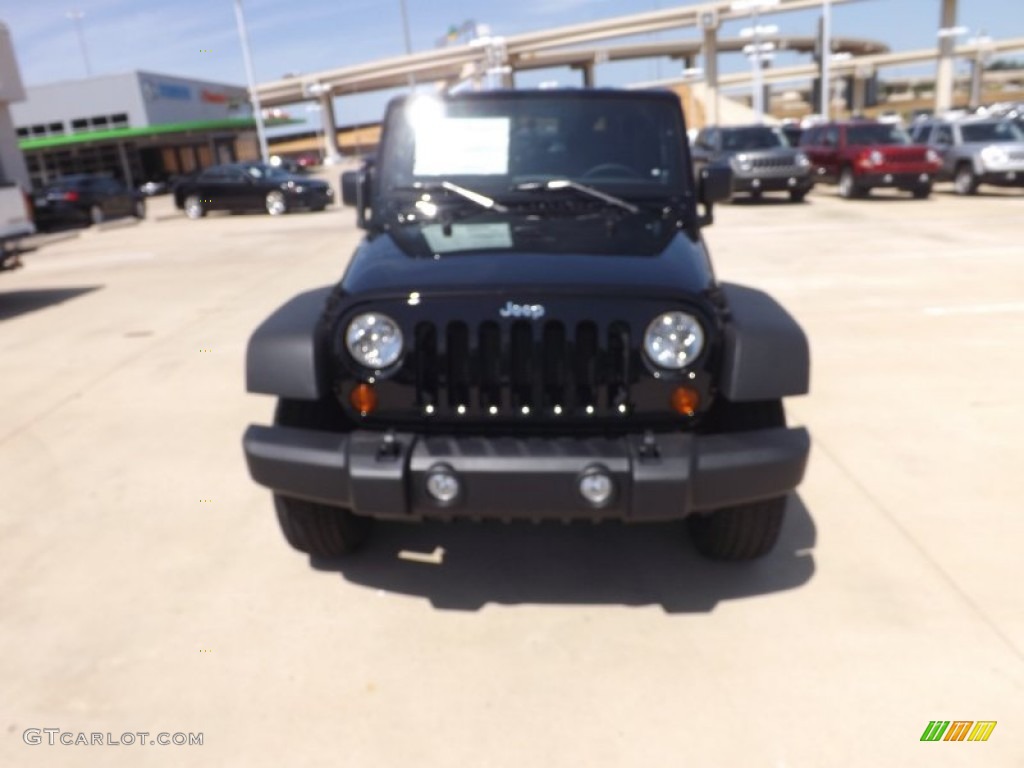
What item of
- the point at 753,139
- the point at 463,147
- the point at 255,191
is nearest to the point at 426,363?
the point at 463,147

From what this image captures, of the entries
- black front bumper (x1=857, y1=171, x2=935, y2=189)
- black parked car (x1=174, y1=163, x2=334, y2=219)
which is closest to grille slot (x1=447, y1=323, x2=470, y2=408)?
black front bumper (x1=857, y1=171, x2=935, y2=189)

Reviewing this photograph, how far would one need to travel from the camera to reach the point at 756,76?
4534cm

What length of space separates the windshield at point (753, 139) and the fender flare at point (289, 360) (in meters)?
17.4

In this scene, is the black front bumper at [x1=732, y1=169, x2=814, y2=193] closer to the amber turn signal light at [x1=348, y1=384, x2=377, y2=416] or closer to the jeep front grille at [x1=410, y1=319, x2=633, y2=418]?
the jeep front grille at [x1=410, y1=319, x2=633, y2=418]

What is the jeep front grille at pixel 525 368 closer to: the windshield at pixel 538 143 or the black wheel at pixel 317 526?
the black wheel at pixel 317 526

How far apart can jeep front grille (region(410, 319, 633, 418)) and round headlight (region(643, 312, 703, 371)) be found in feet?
0.27

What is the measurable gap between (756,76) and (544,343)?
47.4 meters

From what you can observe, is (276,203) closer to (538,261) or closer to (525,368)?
(538,261)

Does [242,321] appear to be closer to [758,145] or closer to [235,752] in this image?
[235,752]

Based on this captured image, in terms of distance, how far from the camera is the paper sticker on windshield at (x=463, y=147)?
393 cm

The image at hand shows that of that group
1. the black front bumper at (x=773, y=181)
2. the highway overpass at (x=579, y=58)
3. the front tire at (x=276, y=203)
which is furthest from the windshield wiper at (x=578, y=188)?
the highway overpass at (x=579, y=58)

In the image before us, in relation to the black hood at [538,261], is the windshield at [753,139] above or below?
below

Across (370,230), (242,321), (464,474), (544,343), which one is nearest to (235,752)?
(464,474)

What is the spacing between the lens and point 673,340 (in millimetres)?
2799
